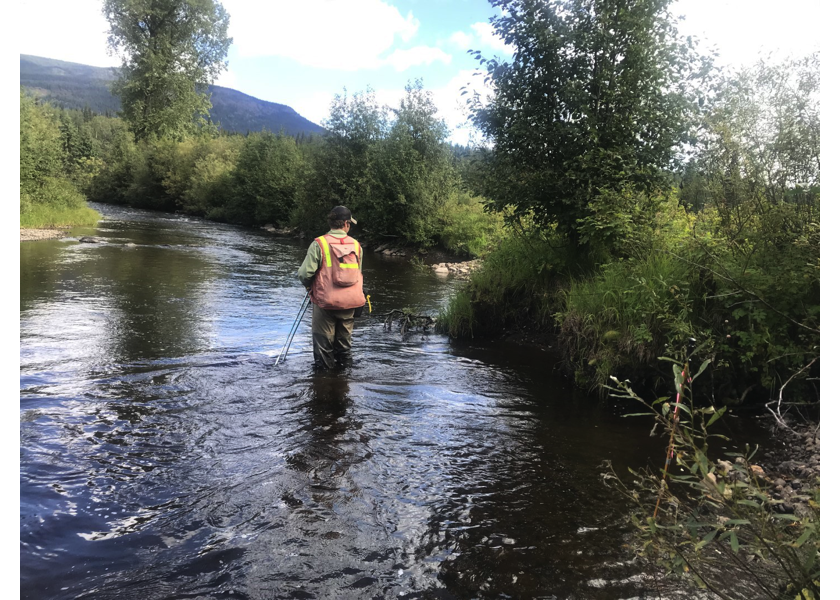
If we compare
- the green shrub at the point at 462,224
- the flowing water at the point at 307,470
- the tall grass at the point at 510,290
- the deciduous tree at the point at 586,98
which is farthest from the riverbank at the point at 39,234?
the deciduous tree at the point at 586,98

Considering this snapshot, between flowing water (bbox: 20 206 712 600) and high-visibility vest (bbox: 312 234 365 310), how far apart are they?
1.05 meters

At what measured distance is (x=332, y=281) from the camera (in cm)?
830

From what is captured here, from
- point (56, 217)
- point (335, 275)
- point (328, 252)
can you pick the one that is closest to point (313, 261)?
point (328, 252)

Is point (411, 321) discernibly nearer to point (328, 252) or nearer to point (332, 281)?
point (332, 281)

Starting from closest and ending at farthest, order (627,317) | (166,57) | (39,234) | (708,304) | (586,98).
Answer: (708,304), (627,317), (586,98), (39,234), (166,57)

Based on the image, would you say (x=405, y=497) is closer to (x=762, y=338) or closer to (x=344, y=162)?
(x=762, y=338)

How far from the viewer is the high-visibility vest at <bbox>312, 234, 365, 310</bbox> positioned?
8.20 metres

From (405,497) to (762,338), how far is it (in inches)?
170

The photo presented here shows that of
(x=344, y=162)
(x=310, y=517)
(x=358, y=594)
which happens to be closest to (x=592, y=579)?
(x=358, y=594)

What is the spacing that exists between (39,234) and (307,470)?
27469mm

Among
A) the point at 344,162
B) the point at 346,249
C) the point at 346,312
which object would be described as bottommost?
the point at 346,312

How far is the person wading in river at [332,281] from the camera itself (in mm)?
8195

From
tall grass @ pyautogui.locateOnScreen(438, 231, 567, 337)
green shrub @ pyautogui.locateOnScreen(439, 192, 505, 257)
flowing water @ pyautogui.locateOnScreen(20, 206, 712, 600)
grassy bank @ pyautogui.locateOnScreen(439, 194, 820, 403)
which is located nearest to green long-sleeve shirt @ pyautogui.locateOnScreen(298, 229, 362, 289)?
flowing water @ pyautogui.locateOnScreen(20, 206, 712, 600)

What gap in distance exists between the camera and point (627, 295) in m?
7.99
